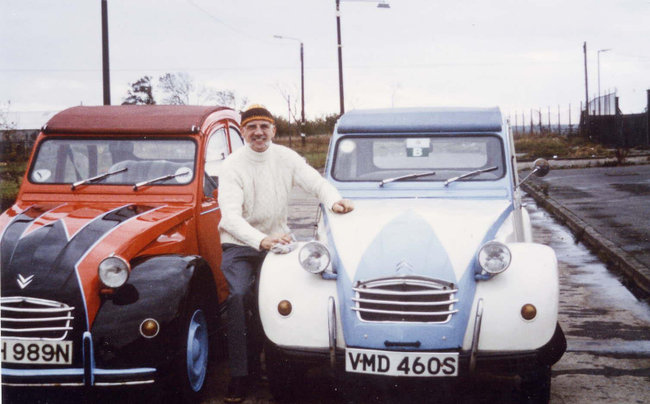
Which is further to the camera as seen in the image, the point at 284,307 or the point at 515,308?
the point at 284,307

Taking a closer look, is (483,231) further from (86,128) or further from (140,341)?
(86,128)

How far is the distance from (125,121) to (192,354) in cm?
225

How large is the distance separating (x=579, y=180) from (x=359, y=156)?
685 inches

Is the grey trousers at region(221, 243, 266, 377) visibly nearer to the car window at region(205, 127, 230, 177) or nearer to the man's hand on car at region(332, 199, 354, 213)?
the man's hand on car at region(332, 199, 354, 213)

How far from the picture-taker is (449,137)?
20.2 ft

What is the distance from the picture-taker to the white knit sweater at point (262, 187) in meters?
5.35

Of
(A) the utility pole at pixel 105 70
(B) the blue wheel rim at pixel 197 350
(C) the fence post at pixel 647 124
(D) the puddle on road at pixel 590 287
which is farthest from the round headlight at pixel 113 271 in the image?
(C) the fence post at pixel 647 124

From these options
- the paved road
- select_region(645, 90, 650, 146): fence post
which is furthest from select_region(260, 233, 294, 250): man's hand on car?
select_region(645, 90, 650, 146): fence post

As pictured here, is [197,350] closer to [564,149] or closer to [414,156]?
[414,156]

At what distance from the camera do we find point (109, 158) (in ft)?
20.8

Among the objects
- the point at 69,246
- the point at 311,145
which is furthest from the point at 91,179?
the point at 311,145

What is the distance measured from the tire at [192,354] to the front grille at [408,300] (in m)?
1.06

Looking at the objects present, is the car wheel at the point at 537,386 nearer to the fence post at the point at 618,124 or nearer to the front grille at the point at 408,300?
the front grille at the point at 408,300

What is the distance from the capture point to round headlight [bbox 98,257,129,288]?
4652 millimetres
